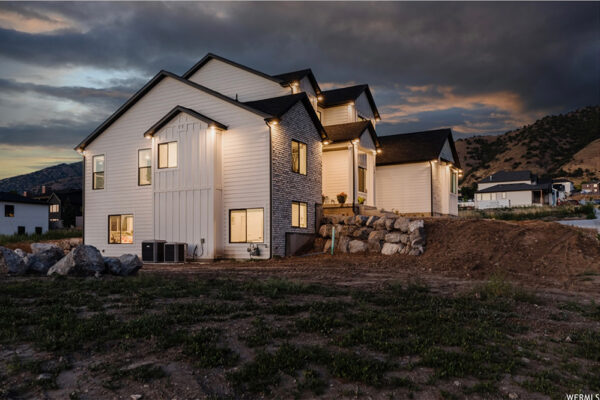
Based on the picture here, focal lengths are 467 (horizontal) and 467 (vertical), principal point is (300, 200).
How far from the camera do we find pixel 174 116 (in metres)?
21.2

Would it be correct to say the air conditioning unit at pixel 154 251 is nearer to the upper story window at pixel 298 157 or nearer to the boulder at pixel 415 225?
the upper story window at pixel 298 157

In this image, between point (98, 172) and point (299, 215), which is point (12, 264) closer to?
point (299, 215)

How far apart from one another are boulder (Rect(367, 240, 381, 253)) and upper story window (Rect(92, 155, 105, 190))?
563 inches

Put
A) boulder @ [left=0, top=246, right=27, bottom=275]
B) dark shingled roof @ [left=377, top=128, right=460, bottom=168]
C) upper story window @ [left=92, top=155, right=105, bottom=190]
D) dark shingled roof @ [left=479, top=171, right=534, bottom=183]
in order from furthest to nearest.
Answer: dark shingled roof @ [left=479, top=171, right=534, bottom=183] → dark shingled roof @ [left=377, top=128, right=460, bottom=168] → upper story window @ [left=92, top=155, right=105, bottom=190] → boulder @ [left=0, top=246, right=27, bottom=275]

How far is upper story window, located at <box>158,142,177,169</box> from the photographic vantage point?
21375 mm

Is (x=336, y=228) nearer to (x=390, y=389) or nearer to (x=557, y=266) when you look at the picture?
(x=557, y=266)

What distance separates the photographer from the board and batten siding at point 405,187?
93.9 feet

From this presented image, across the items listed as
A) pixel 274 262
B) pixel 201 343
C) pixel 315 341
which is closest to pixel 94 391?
pixel 201 343

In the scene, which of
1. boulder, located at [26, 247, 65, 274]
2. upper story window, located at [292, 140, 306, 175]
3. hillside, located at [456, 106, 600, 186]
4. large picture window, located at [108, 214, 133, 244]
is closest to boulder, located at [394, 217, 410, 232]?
upper story window, located at [292, 140, 306, 175]

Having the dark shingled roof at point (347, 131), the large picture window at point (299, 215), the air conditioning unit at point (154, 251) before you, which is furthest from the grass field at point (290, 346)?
the dark shingled roof at point (347, 131)

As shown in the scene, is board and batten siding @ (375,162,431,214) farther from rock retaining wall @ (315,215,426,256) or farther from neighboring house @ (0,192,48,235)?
neighboring house @ (0,192,48,235)

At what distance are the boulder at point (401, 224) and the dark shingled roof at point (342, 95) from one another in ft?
36.7

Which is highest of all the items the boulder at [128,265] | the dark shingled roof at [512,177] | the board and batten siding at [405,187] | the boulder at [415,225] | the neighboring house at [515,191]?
the dark shingled roof at [512,177]

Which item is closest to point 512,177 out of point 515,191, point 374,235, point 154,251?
point 515,191
